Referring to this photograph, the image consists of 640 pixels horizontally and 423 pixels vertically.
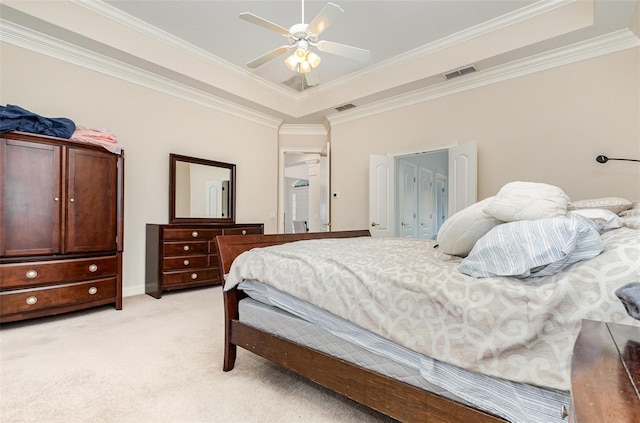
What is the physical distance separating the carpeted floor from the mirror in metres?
1.80

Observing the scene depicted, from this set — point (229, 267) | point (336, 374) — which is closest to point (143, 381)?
point (229, 267)

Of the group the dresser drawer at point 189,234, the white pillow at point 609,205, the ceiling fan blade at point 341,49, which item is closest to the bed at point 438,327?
the white pillow at point 609,205

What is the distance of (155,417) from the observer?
1.42m

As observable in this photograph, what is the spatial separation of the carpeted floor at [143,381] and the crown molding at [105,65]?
2.66 metres

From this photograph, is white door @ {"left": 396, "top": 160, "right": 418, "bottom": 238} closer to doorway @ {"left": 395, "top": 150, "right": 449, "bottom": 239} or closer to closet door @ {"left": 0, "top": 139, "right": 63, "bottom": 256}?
doorway @ {"left": 395, "top": 150, "right": 449, "bottom": 239}

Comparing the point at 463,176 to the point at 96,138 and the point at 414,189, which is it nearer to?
the point at 414,189

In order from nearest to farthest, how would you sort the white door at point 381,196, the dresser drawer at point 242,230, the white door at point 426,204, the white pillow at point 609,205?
the white pillow at point 609,205 < the dresser drawer at point 242,230 < the white door at point 381,196 < the white door at point 426,204

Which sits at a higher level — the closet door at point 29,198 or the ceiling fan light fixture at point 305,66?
the ceiling fan light fixture at point 305,66

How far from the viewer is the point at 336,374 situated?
1330 mm

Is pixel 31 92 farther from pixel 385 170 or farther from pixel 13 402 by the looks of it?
pixel 385 170

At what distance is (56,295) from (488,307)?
3.37 m

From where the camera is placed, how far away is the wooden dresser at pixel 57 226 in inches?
99.2

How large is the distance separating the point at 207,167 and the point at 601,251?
4358 mm

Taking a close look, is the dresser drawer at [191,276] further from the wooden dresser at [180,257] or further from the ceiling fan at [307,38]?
the ceiling fan at [307,38]
